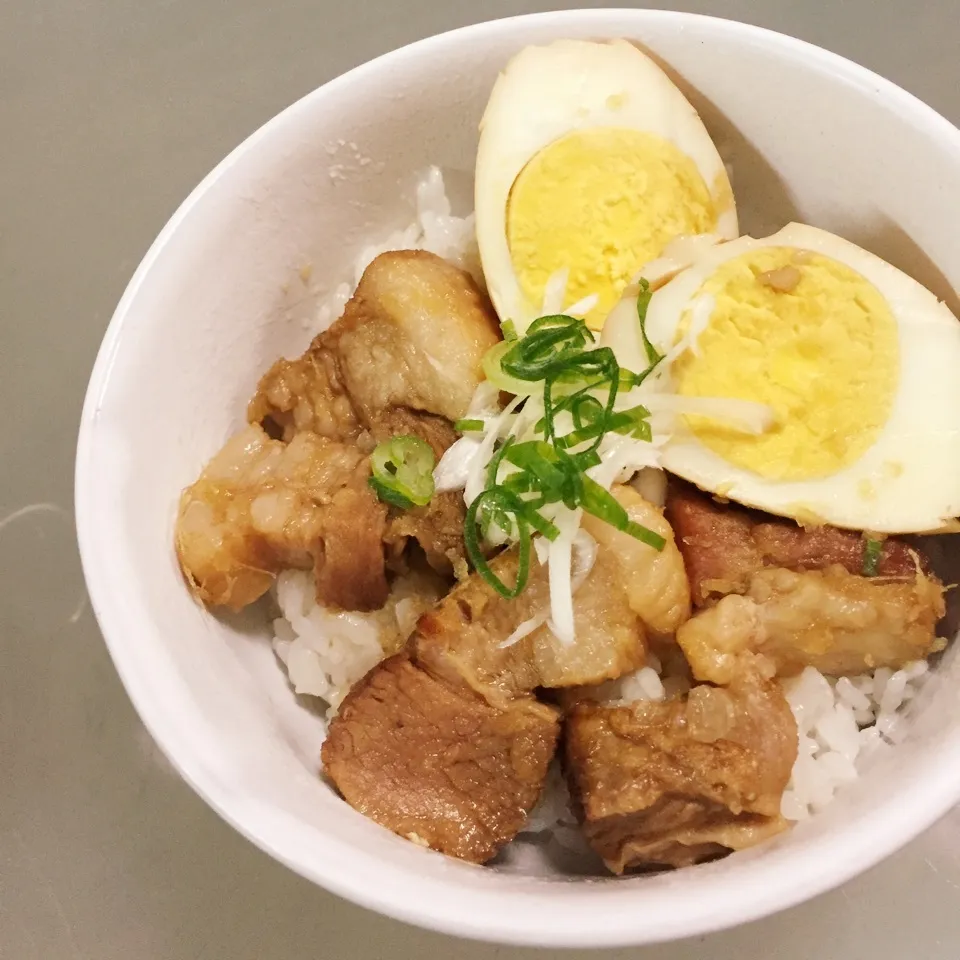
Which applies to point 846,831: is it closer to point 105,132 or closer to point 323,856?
point 323,856

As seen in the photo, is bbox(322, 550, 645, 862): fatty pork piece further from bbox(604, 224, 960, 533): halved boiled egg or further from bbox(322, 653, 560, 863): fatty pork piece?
bbox(604, 224, 960, 533): halved boiled egg

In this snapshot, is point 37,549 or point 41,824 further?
point 37,549

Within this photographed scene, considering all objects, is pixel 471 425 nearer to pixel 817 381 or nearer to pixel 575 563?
pixel 575 563

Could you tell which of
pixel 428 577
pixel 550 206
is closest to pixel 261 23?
pixel 550 206

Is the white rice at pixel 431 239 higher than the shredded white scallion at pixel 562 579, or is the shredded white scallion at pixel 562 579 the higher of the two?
the white rice at pixel 431 239

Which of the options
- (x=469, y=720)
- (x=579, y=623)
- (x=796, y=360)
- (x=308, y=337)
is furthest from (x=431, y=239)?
(x=469, y=720)

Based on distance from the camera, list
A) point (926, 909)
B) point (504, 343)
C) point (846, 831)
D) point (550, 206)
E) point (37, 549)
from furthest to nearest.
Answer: point (37, 549)
point (926, 909)
point (550, 206)
point (504, 343)
point (846, 831)

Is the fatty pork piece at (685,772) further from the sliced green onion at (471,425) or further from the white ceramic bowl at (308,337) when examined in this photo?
the sliced green onion at (471,425)

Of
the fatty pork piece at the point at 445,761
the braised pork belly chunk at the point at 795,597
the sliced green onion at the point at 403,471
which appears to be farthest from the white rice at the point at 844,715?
the sliced green onion at the point at 403,471
